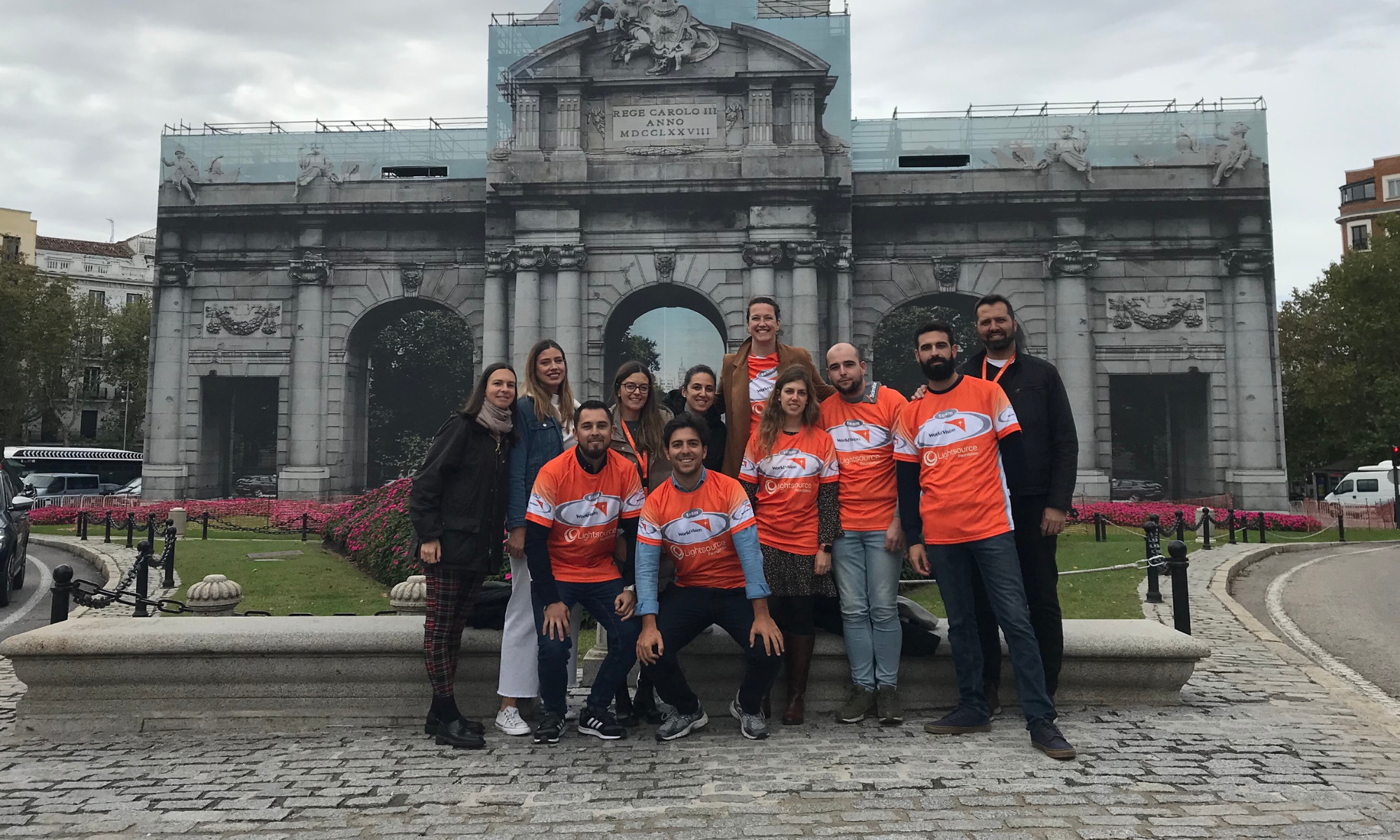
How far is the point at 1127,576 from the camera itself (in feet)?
40.4

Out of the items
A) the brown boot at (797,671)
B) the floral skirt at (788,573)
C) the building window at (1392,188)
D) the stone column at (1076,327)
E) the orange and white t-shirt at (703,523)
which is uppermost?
the building window at (1392,188)

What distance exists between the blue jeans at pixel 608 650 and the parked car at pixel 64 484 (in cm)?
3261

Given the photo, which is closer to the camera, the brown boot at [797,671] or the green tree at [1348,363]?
the brown boot at [797,671]

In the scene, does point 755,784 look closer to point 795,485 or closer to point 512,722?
point 512,722

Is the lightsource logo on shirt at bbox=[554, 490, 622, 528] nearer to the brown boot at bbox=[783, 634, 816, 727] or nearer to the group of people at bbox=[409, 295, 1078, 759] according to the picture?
the group of people at bbox=[409, 295, 1078, 759]

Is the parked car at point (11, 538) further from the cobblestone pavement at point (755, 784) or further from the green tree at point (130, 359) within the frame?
the green tree at point (130, 359)

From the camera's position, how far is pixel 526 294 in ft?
79.0

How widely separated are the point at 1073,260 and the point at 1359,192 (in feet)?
143

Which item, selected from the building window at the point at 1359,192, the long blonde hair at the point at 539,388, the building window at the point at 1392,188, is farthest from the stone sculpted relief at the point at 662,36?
the building window at the point at 1359,192

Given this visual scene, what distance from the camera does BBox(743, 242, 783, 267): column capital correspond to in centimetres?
2366

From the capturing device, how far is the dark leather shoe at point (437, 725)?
16.0ft

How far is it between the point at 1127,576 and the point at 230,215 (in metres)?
25.7

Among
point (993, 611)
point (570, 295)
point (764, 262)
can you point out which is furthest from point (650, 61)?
point (993, 611)

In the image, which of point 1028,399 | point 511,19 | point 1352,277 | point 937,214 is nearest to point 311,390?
point 511,19
